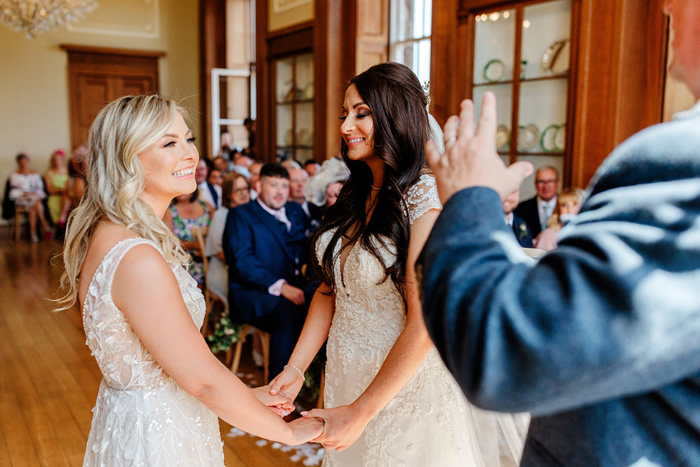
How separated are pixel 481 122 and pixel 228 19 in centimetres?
1106

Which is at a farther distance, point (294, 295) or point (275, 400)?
point (294, 295)

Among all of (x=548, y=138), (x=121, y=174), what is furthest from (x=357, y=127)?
(x=548, y=138)

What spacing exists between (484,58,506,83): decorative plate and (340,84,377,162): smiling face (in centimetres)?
371

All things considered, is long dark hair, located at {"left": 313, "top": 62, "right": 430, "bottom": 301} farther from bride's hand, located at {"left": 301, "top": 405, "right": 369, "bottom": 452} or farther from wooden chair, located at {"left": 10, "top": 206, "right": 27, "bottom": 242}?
wooden chair, located at {"left": 10, "top": 206, "right": 27, "bottom": 242}

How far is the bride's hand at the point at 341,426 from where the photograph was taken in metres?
1.67

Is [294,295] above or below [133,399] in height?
below

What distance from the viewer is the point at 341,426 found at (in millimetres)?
1669

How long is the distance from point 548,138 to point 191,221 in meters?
3.15

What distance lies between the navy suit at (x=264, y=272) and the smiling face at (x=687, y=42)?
332 centimetres

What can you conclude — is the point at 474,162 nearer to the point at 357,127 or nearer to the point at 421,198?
the point at 421,198

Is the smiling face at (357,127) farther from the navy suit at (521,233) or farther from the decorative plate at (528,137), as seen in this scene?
the decorative plate at (528,137)

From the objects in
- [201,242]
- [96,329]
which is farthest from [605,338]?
[201,242]

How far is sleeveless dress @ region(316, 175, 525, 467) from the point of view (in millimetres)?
1795

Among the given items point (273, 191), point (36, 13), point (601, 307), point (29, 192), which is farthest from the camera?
point (29, 192)
